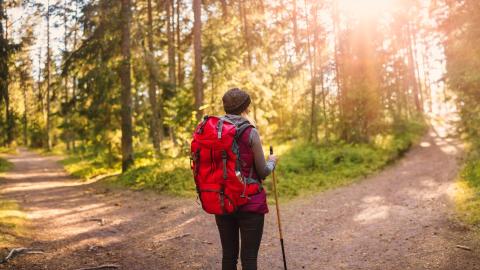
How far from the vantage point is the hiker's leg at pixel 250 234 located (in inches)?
139

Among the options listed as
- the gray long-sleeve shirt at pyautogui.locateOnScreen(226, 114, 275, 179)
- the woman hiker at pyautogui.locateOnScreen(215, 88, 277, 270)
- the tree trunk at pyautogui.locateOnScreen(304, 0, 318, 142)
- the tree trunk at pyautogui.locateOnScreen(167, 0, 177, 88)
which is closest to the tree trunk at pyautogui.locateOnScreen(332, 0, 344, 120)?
the tree trunk at pyautogui.locateOnScreen(304, 0, 318, 142)

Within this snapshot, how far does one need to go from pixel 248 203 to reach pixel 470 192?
8104 mm

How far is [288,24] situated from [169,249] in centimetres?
2210

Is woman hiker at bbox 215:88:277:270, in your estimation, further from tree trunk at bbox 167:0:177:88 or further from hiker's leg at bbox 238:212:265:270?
tree trunk at bbox 167:0:177:88

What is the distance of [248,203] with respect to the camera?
3502mm

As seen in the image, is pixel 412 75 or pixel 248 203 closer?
pixel 248 203

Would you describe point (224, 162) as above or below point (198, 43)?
below

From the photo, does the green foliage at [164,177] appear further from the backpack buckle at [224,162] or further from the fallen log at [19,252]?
the backpack buckle at [224,162]

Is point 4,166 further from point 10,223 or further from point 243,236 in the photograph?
point 243,236

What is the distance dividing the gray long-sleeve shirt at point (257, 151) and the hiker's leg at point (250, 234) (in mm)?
366

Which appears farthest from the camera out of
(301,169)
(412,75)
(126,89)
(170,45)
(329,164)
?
(412,75)

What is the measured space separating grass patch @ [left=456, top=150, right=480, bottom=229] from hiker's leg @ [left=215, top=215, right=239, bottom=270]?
519 cm

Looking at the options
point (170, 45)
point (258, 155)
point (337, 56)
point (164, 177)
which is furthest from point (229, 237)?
point (170, 45)

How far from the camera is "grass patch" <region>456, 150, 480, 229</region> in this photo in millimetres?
7613
